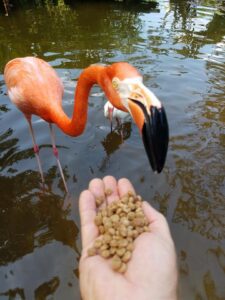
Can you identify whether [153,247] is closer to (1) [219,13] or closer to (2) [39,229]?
(2) [39,229]

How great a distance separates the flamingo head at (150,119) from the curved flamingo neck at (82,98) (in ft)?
1.83

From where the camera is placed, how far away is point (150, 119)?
222 cm

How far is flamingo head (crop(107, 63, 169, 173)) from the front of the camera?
2215 millimetres

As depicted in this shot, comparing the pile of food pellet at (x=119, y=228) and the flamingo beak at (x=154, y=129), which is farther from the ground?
the flamingo beak at (x=154, y=129)

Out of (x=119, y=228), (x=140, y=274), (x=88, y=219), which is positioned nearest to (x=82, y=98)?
(x=88, y=219)

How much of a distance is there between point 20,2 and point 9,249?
1067 cm

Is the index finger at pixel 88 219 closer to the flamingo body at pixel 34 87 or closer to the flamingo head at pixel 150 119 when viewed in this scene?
the flamingo head at pixel 150 119

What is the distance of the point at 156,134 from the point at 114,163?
9.09 ft

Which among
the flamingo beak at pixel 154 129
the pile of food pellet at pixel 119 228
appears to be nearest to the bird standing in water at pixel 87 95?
the flamingo beak at pixel 154 129

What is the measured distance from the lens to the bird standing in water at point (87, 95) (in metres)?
2.25

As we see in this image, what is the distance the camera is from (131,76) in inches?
97.1

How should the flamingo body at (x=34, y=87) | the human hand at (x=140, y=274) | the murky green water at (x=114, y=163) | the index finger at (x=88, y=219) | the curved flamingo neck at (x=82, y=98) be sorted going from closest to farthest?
the human hand at (x=140, y=274) → the index finger at (x=88, y=219) → the curved flamingo neck at (x=82, y=98) → the murky green water at (x=114, y=163) → the flamingo body at (x=34, y=87)

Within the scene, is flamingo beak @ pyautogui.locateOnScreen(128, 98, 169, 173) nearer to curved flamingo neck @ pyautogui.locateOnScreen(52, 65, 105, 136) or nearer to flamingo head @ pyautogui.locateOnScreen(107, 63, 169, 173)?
flamingo head @ pyautogui.locateOnScreen(107, 63, 169, 173)

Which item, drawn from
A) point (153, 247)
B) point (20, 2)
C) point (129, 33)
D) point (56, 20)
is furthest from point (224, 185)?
point (20, 2)
